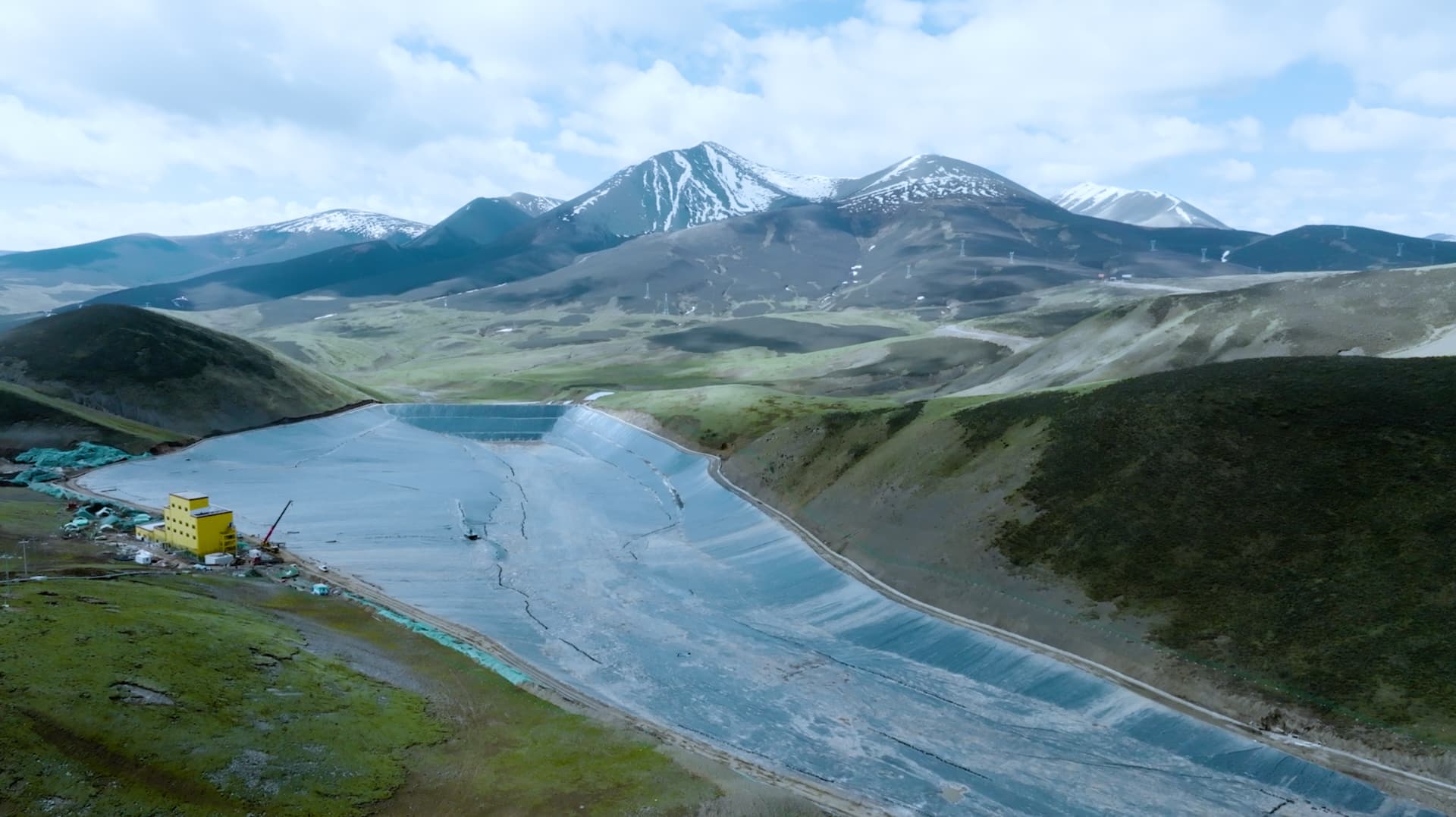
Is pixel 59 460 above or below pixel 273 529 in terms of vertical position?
above

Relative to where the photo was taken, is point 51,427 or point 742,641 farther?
point 51,427

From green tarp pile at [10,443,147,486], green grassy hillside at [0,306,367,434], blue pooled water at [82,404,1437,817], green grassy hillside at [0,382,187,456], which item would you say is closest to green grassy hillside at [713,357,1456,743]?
blue pooled water at [82,404,1437,817]

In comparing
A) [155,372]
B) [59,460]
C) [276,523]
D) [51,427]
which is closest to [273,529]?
[276,523]

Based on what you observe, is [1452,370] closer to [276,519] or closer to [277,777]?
[277,777]

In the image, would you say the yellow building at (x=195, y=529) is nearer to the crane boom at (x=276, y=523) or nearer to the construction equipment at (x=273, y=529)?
the construction equipment at (x=273, y=529)

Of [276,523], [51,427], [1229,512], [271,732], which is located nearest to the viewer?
[271,732]

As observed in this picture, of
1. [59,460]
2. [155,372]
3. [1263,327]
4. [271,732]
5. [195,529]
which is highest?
[1263,327]

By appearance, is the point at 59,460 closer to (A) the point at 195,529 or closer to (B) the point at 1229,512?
(A) the point at 195,529
